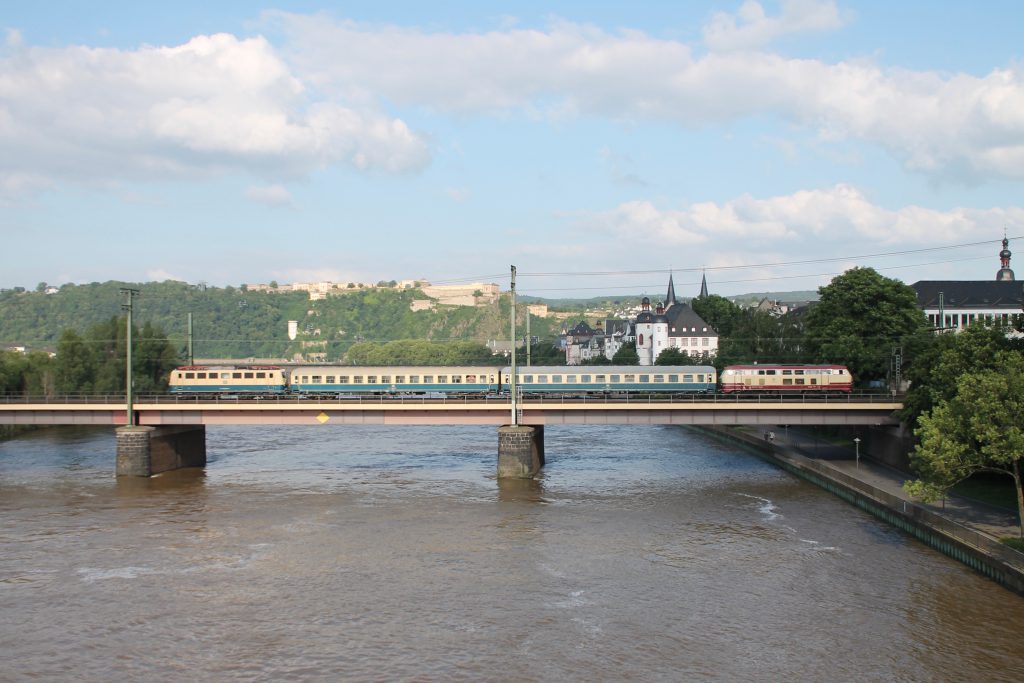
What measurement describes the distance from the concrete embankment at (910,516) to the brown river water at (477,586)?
94 cm

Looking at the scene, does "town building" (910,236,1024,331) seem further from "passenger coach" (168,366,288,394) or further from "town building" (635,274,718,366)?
"passenger coach" (168,366,288,394)

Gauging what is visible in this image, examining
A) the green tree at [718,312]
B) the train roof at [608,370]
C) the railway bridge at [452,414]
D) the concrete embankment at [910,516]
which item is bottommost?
the concrete embankment at [910,516]

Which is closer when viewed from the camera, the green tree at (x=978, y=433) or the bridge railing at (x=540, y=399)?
the green tree at (x=978, y=433)

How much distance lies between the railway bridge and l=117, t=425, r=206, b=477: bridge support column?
0.08 meters

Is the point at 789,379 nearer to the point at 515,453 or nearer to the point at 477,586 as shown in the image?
the point at 515,453

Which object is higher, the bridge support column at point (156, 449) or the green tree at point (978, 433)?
the green tree at point (978, 433)

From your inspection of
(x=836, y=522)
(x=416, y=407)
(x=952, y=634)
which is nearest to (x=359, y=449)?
(x=416, y=407)

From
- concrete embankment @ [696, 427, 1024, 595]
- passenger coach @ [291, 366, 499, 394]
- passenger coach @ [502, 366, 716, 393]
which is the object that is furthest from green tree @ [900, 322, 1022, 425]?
passenger coach @ [291, 366, 499, 394]

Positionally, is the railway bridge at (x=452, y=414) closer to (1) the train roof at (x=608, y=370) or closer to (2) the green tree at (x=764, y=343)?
(1) the train roof at (x=608, y=370)

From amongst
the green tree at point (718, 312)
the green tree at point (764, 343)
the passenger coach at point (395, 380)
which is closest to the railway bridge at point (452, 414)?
the passenger coach at point (395, 380)

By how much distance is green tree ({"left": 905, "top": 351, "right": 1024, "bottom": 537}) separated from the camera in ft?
143

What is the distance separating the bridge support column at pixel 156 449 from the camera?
7291 cm

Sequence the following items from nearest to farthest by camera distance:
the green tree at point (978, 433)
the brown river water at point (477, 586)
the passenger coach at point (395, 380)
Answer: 1. the brown river water at point (477, 586)
2. the green tree at point (978, 433)
3. the passenger coach at point (395, 380)

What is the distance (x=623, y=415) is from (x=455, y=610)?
121ft
